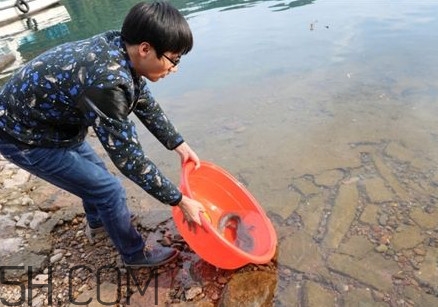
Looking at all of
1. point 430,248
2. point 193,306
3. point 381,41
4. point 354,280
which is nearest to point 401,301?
→ point 354,280

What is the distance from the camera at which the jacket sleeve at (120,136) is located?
196cm

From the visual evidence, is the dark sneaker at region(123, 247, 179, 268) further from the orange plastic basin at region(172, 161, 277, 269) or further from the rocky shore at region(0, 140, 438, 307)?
the orange plastic basin at region(172, 161, 277, 269)

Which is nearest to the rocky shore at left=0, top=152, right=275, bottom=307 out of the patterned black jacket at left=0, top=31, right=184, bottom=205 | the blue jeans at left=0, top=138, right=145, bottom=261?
the blue jeans at left=0, top=138, right=145, bottom=261

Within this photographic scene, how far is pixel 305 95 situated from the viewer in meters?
6.27

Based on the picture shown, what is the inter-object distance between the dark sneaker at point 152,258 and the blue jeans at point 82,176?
0.16 m

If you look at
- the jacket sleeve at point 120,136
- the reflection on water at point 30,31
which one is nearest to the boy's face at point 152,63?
the jacket sleeve at point 120,136

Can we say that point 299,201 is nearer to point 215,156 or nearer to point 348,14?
point 215,156

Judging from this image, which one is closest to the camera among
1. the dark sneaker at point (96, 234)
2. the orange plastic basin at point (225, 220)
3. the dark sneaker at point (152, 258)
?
the orange plastic basin at point (225, 220)

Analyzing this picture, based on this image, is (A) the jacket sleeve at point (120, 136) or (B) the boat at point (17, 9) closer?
(A) the jacket sleeve at point (120, 136)

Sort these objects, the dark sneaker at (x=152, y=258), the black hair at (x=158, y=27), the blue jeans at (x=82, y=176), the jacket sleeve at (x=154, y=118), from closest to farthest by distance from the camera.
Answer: the black hair at (x=158, y=27) < the blue jeans at (x=82, y=176) < the jacket sleeve at (x=154, y=118) < the dark sneaker at (x=152, y=258)

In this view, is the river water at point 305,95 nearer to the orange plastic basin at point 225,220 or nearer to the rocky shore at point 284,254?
the rocky shore at point 284,254

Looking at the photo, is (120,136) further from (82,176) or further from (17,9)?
(17,9)

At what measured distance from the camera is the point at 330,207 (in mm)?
3793

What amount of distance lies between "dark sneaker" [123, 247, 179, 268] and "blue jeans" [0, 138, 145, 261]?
0.52 feet
